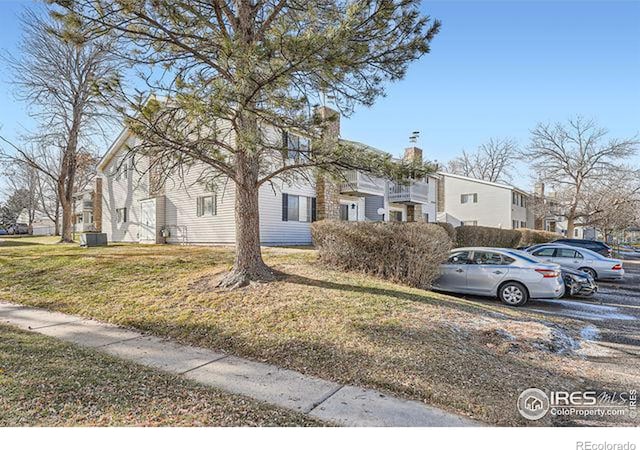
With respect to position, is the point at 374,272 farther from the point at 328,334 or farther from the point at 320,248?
the point at 328,334

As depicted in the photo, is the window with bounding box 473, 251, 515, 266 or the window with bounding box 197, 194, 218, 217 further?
the window with bounding box 197, 194, 218, 217

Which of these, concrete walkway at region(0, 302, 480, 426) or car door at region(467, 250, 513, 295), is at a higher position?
car door at region(467, 250, 513, 295)

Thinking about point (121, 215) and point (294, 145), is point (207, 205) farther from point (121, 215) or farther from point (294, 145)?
point (294, 145)

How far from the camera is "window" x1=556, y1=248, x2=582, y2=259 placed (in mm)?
13977

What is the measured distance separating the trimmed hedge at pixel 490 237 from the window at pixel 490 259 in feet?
35.5

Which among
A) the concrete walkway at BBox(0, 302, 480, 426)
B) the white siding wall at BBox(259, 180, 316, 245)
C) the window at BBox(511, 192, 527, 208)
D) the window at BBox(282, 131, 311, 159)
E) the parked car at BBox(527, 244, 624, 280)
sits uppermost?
the window at BBox(511, 192, 527, 208)

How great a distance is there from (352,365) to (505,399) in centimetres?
164

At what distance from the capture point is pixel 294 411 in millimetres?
3416

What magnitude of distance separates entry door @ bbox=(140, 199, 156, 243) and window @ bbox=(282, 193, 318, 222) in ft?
24.8

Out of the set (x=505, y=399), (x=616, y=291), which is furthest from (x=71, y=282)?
(x=616, y=291)

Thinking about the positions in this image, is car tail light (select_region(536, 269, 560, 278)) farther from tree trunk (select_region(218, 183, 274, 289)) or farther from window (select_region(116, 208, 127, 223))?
window (select_region(116, 208, 127, 223))

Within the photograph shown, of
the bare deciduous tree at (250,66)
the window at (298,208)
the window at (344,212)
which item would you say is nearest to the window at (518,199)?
the window at (344,212)

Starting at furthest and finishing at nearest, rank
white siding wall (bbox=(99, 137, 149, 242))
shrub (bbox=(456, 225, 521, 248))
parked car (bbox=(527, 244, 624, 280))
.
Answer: white siding wall (bbox=(99, 137, 149, 242)), shrub (bbox=(456, 225, 521, 248)), parked car (bbox=(527, 244, 624, 280))

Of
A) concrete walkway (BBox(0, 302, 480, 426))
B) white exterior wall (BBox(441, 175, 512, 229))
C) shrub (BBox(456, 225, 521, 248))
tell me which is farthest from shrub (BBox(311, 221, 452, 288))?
white exterior wall (BBox(441, 175, 512, 229))
